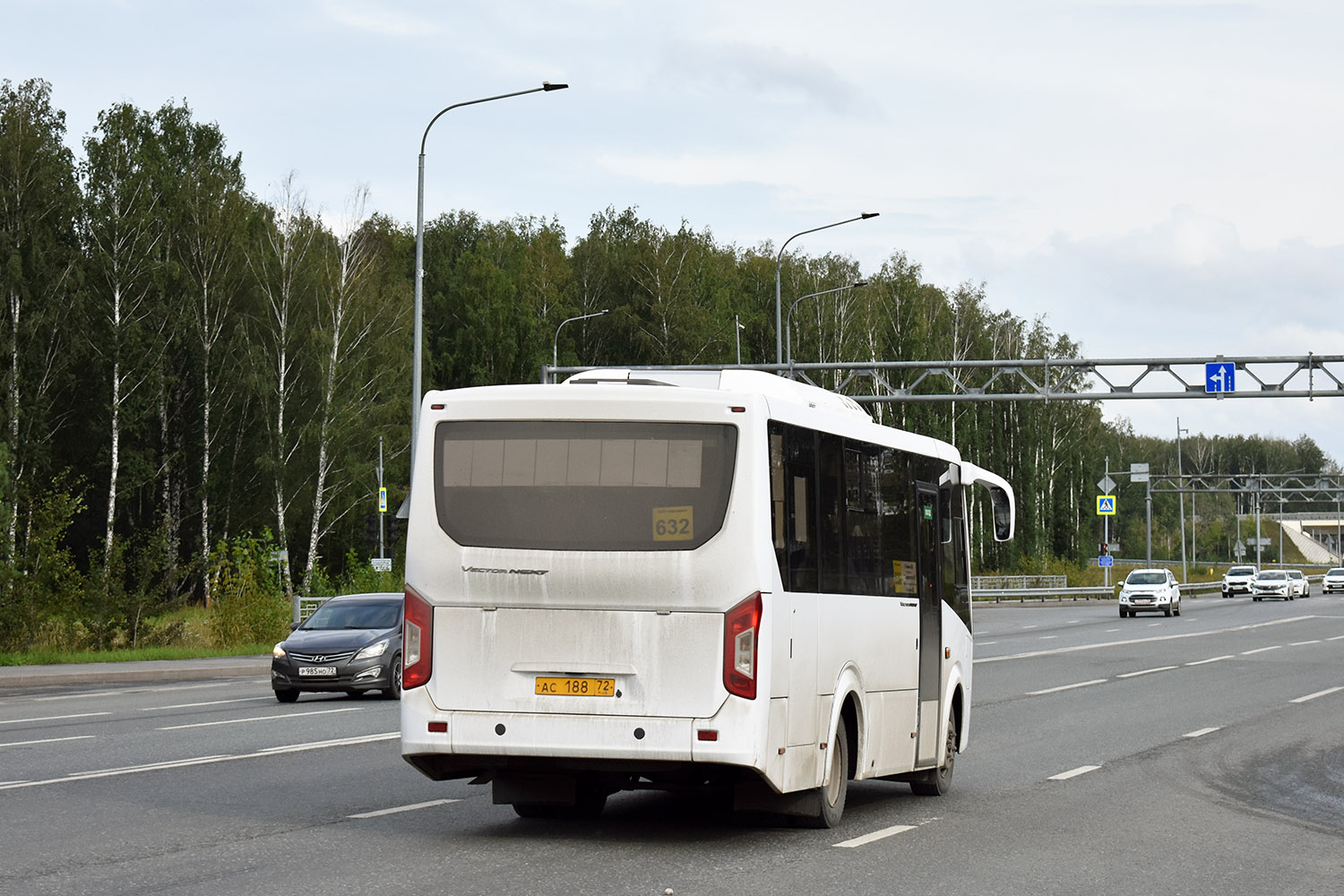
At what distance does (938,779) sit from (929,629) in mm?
1152

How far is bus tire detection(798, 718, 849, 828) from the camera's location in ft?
37.0

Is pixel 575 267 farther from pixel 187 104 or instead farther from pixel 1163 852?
pixel 1163 852

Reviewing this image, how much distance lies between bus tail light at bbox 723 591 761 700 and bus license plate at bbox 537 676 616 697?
666 millimetres

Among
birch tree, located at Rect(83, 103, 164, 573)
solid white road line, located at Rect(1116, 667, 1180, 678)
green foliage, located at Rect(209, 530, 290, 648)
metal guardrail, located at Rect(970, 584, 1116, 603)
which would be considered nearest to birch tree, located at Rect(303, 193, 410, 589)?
birch tree, located at Rect(83, 103, 164, 573)

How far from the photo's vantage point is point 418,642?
34.6 ft

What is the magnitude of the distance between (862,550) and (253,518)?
5357 cm

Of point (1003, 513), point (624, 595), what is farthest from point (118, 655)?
point (624, 595)

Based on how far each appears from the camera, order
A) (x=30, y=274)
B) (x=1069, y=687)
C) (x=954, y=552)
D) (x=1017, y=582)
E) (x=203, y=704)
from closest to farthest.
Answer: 1. (x=954, y=552)
2. (x=203, y=704)
3. (x=1069, y=687)
4. (x=30, y=274)
5. (x=1017, y=582)

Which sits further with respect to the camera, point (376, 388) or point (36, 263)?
point (376, 388)

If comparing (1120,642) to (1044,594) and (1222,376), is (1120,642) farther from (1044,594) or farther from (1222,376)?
(1044,594)

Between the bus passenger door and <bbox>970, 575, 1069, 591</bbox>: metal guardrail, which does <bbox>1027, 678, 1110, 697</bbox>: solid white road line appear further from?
<bbox>970, 575, 1069, 591</bbox>: metal guardrail

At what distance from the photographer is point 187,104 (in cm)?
6562

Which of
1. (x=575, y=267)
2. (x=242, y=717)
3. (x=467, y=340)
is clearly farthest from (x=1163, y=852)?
(x=575, y=267)

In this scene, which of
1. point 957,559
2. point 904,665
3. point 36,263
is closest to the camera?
point 904,665
